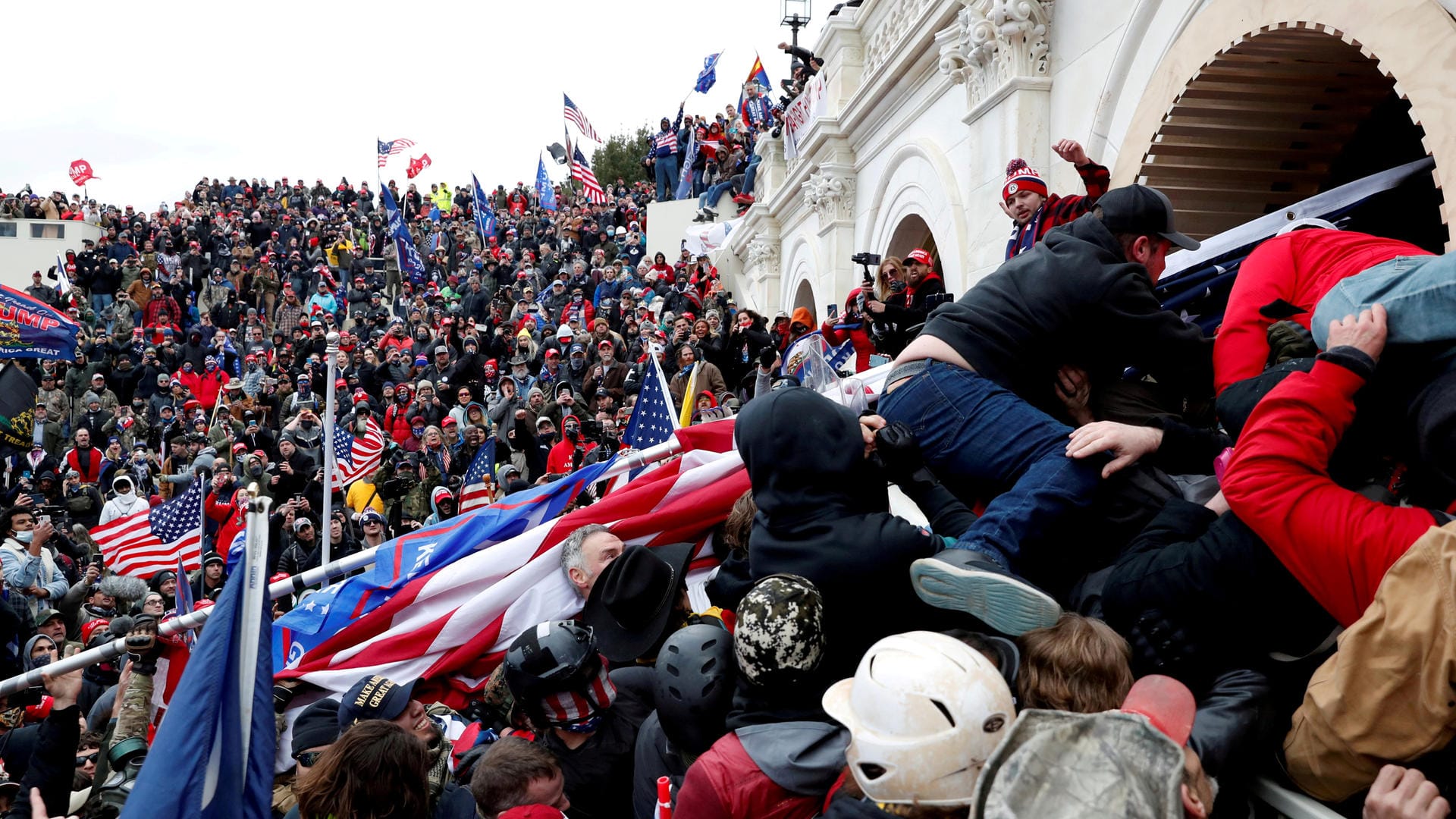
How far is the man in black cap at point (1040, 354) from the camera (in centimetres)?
319

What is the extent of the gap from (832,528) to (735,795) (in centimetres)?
78

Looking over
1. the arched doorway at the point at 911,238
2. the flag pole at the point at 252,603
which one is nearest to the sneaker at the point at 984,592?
the flag pole at the point at 252,603

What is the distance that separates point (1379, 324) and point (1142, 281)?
2.85 ft

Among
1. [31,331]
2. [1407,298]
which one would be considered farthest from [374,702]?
[31,331]

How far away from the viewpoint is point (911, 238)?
1237 cm

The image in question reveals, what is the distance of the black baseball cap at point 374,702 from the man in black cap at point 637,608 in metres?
0.73

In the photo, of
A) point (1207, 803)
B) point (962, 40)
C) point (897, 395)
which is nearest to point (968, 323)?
point (897, 395)

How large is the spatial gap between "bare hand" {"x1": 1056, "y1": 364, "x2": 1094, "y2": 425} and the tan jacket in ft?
4.79

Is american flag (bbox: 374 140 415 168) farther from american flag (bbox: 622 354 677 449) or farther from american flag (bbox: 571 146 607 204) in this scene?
american flag (bbox: 622 354 677 449)

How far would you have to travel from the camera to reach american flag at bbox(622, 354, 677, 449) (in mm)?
7164

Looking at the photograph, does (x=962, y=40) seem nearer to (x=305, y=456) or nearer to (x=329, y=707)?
(x=329, y=707)

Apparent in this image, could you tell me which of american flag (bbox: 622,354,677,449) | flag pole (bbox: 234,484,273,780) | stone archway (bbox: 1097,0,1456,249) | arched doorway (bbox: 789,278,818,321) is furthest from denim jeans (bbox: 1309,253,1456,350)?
arched doorway (bbox: 789,278,818,321)

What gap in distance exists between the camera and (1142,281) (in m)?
3.49

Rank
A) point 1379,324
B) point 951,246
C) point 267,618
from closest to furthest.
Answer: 1. point 1379,324
2. point 267,618
3. point 951,246
